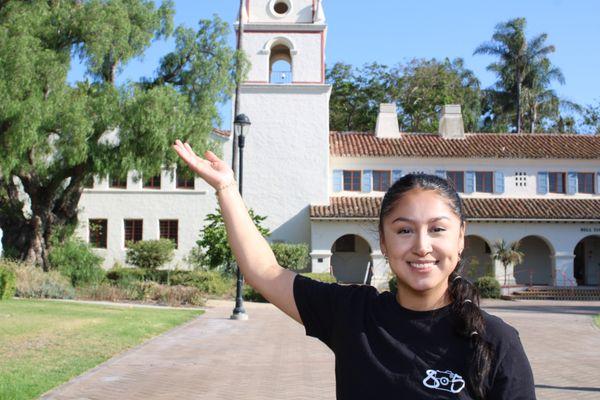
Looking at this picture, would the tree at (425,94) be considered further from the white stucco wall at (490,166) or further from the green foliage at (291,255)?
the green foliage at (291,255)

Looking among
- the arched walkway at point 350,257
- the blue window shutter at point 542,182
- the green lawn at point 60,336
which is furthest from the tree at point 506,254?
the green lawn at point 60,336

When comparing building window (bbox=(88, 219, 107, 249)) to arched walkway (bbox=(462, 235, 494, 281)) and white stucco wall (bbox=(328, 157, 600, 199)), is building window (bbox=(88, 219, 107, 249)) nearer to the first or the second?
white stucco wall (bbox=(328, 157, 600, 199))

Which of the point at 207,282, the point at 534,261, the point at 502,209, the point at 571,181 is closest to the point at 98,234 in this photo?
the point at 207,282

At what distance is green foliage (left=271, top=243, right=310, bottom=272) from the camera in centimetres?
3005

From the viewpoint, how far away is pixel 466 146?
35.7 metres

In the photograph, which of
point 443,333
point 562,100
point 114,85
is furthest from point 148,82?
point 562,100

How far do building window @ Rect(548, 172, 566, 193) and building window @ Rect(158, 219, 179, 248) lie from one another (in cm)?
1975

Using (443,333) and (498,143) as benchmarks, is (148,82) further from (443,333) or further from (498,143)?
(443,333)

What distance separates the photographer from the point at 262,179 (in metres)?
33.8

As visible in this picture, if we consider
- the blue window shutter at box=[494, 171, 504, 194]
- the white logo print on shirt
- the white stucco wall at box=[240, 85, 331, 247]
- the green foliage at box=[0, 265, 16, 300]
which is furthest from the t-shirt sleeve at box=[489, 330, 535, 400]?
the blue window shutter at box=[494, 171, 504, 194]

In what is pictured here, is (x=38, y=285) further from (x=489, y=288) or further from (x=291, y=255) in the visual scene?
(x=489, y=288)

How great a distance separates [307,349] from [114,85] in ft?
45.8

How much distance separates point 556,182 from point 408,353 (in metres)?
36.0

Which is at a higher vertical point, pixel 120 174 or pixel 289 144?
pixel 289 144
